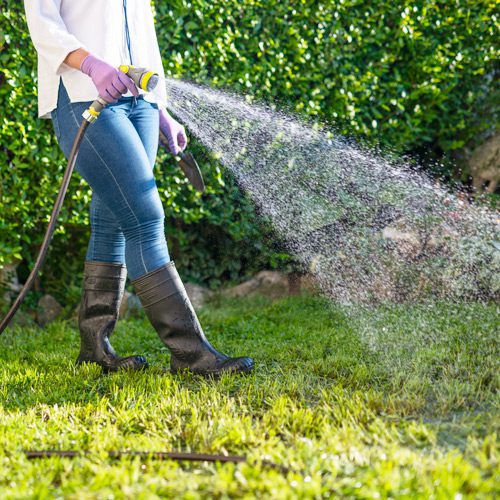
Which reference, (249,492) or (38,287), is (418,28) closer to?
(38,287)

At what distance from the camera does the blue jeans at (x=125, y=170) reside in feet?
A: 8.58

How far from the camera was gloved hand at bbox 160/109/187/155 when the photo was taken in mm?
3100

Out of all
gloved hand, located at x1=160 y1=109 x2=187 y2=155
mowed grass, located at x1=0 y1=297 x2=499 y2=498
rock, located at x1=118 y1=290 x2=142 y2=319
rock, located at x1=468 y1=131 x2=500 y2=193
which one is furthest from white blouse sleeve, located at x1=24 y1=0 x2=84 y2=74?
rock, located at x1=468 y1=131 x2=500 y2=193

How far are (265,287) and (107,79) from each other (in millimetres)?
2579

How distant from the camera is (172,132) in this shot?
3.13 metres

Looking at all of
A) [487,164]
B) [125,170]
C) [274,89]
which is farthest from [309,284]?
[125,170]

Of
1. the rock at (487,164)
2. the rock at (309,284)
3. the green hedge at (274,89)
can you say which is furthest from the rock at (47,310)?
the rock at (487,164)

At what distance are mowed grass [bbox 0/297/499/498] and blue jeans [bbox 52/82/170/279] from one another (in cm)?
51

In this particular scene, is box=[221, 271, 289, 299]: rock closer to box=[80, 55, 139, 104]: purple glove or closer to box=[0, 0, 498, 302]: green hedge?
box=[0, 0, 498, 302]: green hedge

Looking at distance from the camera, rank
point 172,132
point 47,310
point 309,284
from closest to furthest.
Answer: point 172,132 → point 47,310 → point 309,284

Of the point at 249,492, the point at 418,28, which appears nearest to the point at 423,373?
the point at 249,492

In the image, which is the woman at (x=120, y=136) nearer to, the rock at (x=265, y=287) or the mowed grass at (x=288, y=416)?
the mowed grass at (x=288, y=416)

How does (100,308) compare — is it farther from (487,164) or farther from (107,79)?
(487,164)

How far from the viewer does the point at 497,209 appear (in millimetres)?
4562
